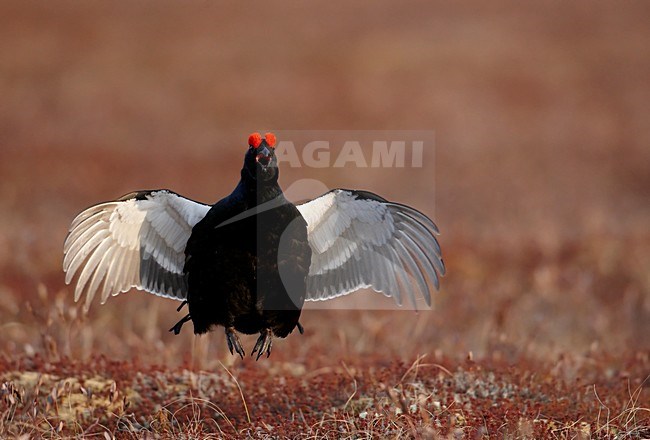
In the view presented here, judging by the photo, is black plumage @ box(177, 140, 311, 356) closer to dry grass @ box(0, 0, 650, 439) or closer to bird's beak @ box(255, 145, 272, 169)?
bird's beak @ box(255, 145, 272, 169)

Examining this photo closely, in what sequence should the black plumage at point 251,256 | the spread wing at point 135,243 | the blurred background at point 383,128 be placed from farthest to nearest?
the blurred background at point 383,128 → the spread wing at point 135,243 → the black plumage at point 251,256

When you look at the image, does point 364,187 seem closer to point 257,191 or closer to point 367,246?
point 367,246

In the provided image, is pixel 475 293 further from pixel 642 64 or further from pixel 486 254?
pixel 642 64

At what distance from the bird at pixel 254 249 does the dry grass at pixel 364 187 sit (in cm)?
45

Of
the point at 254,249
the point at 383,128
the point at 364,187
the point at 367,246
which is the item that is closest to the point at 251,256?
the point at 254,249

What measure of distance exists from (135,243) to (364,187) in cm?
924

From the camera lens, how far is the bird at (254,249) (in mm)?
4934

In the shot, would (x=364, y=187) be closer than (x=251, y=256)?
No

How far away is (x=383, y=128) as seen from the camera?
57.6 ft

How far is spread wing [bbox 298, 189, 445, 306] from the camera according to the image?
5.30 meters

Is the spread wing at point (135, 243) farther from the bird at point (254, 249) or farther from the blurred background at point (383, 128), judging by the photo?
the blurred background at point (383, 128)

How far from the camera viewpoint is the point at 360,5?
2525 centimetres

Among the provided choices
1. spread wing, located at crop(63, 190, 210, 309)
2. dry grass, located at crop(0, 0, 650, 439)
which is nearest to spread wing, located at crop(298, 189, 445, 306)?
dry grass, located at crop(0, 0, 650, 439)

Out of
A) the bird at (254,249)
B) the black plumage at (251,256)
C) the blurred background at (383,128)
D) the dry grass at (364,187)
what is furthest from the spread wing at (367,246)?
the blurred background at (383,128)
